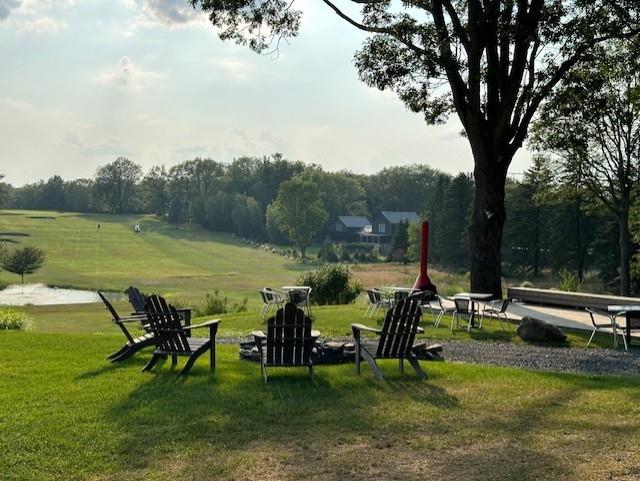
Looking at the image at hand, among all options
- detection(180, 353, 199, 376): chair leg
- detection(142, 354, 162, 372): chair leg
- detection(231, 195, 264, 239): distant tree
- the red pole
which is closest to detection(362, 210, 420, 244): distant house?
detection(231, 195, 264, 239): distant tree

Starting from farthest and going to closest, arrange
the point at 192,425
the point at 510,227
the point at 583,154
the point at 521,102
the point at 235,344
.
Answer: the point at 510,227 → the point at 583,154 → the point at 521,102 → the point at 235,344 → the point at 192,425

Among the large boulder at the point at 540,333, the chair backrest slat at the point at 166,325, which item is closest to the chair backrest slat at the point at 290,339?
the chair backrest slat at the point at 166,325

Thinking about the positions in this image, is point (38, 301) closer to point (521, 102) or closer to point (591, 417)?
point (521, 102)

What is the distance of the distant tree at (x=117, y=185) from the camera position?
12412 cm

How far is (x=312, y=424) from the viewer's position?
5336 millimetres

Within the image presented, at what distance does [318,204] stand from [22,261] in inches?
1740

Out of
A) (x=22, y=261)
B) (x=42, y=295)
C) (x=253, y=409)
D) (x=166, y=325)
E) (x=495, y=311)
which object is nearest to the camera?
(x=253, y=409)

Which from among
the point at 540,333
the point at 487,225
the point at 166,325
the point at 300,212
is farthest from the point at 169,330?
the point at 300,212

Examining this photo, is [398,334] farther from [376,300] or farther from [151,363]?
[376,300]

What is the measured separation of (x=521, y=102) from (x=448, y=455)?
11973 millimetres

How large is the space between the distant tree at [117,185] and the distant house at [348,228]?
4438cm

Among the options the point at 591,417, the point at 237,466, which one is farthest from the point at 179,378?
the point at 591,417

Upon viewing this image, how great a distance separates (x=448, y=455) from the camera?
178 inches

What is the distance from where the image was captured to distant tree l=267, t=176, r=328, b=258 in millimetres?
86562
